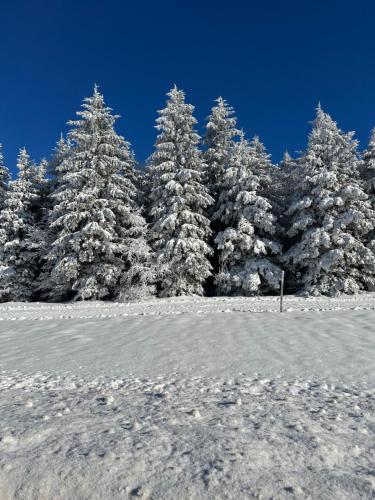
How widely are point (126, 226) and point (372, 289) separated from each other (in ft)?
49.2

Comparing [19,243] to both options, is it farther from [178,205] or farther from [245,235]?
[245,235]

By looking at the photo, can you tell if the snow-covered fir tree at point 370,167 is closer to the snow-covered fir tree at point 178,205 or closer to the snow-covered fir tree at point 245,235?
the snow-covered fir tree at point 245,235

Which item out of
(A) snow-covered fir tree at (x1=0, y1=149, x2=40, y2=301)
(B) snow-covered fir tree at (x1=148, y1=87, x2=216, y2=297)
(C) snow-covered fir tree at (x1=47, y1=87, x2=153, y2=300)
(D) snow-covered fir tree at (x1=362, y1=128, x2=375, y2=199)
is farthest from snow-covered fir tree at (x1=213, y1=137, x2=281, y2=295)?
(A) snow-covered fir tree at (x1=0, y1=149, x2=40, y2=301)

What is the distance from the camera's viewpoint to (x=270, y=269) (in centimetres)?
2012

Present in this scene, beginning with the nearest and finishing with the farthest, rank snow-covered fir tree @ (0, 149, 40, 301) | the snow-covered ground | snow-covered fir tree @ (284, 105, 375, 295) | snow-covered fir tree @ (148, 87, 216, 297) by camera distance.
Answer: the snow-covered ground → snow-covered fir tree @ (284, 105, 375, 295) → snow-covered fir tree @ (148, 87, 216, 297) → snow-covered fir tree @ (0, 149, 40, 301)

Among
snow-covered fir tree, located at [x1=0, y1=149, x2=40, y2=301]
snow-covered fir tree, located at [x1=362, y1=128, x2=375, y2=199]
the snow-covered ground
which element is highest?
snow-covered fir tree, located at [x1=362, y1=128, x2=375, y2=199]

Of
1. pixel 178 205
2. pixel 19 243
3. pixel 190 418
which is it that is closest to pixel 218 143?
pixel 178 205

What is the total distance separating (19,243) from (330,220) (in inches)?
736

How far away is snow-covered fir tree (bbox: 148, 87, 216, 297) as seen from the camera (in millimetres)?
19797

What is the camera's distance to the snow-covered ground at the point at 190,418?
107 inches

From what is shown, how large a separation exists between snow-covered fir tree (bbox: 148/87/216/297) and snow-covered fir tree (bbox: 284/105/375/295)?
5.41 meters

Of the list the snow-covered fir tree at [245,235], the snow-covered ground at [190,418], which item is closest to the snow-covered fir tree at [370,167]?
the snow-covered fir tree at [245,235]

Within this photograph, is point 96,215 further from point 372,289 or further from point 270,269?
point 372,289

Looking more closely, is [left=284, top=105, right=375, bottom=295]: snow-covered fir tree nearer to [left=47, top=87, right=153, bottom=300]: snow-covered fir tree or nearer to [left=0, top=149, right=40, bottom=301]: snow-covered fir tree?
[left=47, top=87, right=153, bottom=300]: snow-covered fir tree
